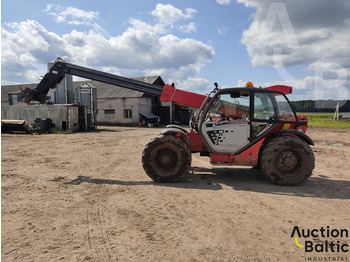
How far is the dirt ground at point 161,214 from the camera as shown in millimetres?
3379

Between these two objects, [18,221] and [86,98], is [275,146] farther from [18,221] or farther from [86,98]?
[86,98]

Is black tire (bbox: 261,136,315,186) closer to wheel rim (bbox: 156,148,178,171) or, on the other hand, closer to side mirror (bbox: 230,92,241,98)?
side mirror (bbox: 230,92,241,98)

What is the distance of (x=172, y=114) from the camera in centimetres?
3250

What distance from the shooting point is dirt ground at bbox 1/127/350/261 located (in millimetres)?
3379

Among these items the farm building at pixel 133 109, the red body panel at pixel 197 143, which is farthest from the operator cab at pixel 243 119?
the farm building at pixel 133 109

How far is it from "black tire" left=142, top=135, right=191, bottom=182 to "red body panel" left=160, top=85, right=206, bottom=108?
1.26 m

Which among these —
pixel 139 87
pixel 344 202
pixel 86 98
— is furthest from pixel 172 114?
pixel 344 202

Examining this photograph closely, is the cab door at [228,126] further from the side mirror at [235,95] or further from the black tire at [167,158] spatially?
the black tire at [167,158]

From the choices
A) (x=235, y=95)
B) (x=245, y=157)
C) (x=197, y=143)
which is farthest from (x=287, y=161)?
(x=197, y=143)

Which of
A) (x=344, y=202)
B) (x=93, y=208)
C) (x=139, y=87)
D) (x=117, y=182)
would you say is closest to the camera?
(x=93, y=208)

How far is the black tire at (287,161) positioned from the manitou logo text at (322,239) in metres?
2.22

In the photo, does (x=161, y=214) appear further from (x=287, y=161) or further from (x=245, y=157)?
(x=287, y=161)

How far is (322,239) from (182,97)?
15.9ft

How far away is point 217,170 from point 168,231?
172 inches
